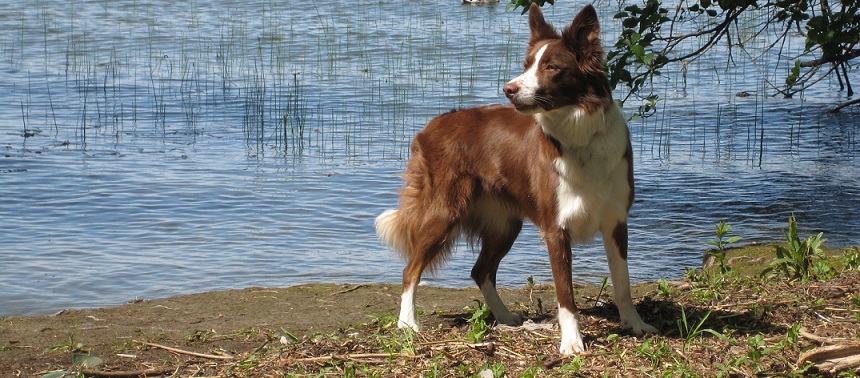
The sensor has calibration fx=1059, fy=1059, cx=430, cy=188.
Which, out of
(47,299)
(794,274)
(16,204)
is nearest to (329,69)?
(16,204)

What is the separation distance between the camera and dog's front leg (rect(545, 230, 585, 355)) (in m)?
5.08

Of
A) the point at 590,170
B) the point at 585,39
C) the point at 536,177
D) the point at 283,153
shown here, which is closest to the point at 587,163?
the point at 590,170

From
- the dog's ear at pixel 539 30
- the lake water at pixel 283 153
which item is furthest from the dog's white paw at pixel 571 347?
the lake water at pixel 283 153

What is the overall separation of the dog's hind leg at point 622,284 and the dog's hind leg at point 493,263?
0.66 m

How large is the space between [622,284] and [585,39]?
1.31 metres

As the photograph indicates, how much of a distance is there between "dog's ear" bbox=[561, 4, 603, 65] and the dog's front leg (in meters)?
0.85

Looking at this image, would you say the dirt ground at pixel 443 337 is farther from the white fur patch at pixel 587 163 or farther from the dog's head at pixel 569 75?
the dog's head at pixel 569 75

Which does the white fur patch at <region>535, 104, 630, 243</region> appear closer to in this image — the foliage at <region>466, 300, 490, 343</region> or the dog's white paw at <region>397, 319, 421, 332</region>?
the foliage at <region>466, 300, 490, 343</region>

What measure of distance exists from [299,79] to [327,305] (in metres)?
9.51

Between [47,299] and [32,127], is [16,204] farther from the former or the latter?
[32,127]

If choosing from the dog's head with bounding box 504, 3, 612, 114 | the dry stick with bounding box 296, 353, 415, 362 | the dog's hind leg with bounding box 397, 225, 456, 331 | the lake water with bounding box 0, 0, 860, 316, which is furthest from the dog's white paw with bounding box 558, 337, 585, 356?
the lake water with bounding box 0, 0, 860, 316

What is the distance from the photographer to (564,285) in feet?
16.9

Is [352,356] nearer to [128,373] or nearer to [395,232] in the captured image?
[128,373]

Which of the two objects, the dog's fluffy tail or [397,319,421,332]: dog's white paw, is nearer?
[397,319,421,332]: dog's white paw
